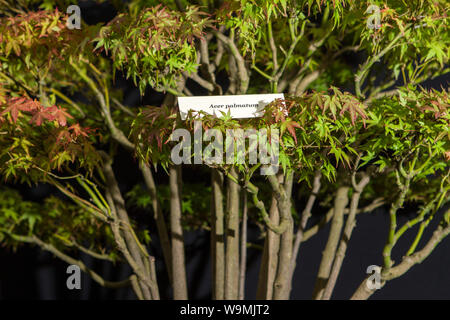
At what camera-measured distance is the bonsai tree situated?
4.03 ft

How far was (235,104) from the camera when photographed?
1234mm

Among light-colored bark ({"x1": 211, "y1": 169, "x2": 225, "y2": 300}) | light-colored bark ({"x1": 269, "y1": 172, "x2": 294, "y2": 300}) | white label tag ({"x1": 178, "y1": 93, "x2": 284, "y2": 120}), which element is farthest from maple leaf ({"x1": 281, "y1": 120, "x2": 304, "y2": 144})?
light-colored bark ({"x1": 211, "y1": 169, "x2": 225, "y2": 300})

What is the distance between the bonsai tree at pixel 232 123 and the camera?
1.23 meters

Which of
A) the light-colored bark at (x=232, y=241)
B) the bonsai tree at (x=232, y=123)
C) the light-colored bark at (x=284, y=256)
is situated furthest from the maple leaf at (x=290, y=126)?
the light-colored bark at (x=232, y=241)

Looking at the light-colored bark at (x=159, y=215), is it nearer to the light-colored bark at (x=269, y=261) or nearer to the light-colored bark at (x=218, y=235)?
the light-colored bark at (x=218, y=235)

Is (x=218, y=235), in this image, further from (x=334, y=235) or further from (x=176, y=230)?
(x=334, y=235)

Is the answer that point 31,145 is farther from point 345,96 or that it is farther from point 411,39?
point 411,39

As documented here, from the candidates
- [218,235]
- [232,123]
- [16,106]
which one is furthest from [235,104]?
[218,235]

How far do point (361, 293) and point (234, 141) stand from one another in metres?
0.80

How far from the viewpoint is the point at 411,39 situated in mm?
1412

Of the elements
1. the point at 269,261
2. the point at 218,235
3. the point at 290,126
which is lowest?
the point at 269,261

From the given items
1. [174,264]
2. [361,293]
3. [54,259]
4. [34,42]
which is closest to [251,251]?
[174,264]

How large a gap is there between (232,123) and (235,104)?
0.11 m

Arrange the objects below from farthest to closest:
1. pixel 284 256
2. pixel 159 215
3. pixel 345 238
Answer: pixel 159 215, pixel 345 238, pixel 284 256
